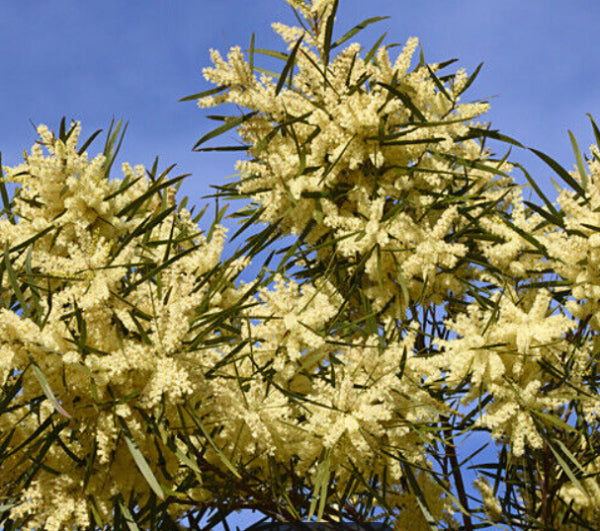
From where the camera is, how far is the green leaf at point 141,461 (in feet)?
5.26

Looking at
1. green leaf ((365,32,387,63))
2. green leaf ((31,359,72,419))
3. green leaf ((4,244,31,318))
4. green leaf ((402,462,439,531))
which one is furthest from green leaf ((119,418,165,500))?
green leaf ((365,32,387,63))

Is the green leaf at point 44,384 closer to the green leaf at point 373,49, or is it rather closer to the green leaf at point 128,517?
the green leaf at point 128,517

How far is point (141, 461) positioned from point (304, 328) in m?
0.53

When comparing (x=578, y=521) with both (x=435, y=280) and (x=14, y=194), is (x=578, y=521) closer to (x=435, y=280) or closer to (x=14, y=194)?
(x=435, y=280)

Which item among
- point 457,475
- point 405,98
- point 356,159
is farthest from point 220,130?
point 457,475

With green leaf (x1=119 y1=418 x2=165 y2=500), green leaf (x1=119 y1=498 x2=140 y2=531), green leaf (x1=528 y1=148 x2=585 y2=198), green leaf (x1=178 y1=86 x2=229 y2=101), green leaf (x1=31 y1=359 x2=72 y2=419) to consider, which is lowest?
green leaf (x1=119 y1=498 x2=140 y2=531)

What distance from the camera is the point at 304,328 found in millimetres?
1964

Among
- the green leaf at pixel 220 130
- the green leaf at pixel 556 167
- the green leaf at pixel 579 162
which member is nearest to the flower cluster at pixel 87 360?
the green leaf at pixel 220 130

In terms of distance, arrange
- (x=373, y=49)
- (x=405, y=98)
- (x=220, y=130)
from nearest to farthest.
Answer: (x=405, y=98) → (x=220, y=130) → (x=373, y=49)

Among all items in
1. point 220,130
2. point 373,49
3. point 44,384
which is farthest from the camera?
point 373,49

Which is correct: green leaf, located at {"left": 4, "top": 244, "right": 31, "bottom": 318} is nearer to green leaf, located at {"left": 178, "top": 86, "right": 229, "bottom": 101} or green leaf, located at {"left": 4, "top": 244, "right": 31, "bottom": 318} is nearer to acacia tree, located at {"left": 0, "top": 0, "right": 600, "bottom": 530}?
acacia tree, located at {"left": 0, "top": 0, "right": 600, "bottom": 530}

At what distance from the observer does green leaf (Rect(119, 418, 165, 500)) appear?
160 centimetres

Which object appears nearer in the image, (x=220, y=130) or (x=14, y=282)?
(x=14, y=282)

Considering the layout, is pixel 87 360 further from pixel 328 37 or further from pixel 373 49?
pixel 373 49
